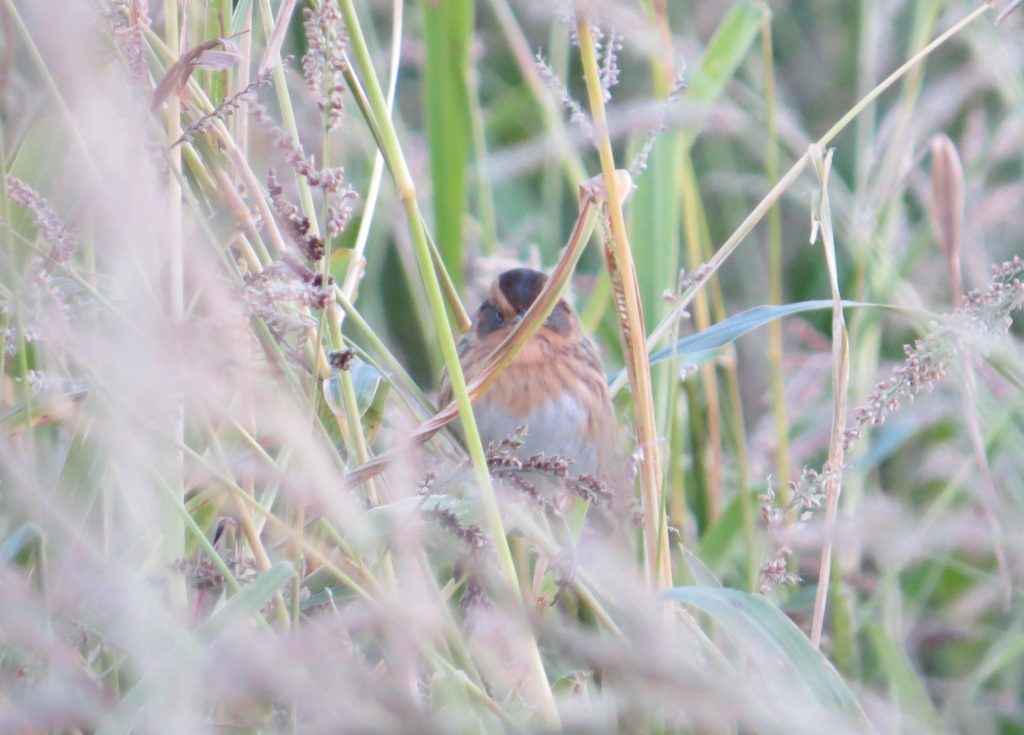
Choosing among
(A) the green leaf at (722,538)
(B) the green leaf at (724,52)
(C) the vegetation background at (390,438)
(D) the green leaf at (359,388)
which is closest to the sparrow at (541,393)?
(C) the vegetation background at (390,438)

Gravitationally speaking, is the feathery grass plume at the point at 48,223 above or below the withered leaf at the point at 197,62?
below

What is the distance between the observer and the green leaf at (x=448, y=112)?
1.99 m

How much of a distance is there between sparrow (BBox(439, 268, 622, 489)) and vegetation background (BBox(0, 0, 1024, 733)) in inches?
4.0

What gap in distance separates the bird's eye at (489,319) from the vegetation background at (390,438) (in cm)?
8

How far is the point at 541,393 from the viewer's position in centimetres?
209

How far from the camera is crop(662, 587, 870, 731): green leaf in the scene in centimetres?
97

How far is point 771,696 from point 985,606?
1.54 metres

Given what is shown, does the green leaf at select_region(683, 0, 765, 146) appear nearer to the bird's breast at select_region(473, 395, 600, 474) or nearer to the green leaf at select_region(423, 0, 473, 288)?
the green leaf at select_region(423, 0, 473, 288)

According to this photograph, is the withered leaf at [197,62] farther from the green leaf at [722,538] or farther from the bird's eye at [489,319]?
the bird's eye at [489,319]

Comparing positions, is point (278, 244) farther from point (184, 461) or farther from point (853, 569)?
point (853, 569)

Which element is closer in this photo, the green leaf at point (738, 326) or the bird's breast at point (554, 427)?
the green leaf at point (738, 326)

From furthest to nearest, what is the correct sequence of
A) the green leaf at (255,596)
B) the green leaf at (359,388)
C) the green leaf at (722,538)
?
the green leaf at (722,538) < the green leaf at (359,388) < the green leaf at (255,596)

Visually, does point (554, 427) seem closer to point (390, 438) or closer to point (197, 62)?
point (390, 438)

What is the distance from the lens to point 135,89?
1.06 m
